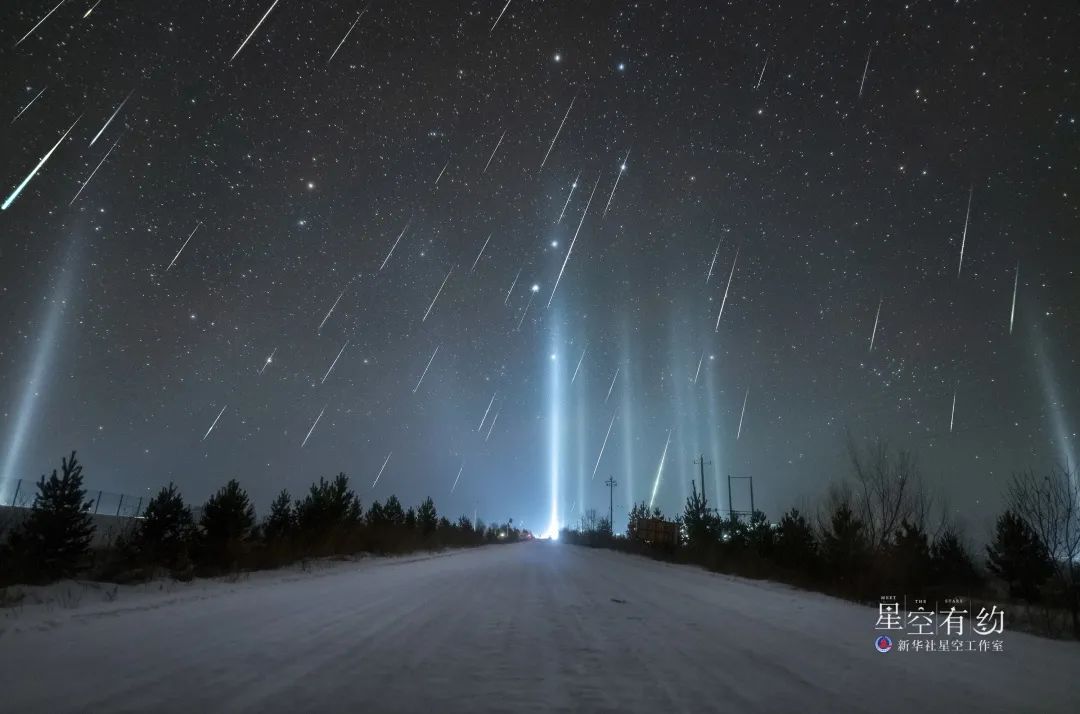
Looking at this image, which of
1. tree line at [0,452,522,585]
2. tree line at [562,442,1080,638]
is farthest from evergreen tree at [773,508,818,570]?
tree line at [0,452,522,585]

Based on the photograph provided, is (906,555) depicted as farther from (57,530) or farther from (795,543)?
(57,530)

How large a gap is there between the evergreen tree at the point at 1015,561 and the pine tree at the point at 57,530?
28.5 meters

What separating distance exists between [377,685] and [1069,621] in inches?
550

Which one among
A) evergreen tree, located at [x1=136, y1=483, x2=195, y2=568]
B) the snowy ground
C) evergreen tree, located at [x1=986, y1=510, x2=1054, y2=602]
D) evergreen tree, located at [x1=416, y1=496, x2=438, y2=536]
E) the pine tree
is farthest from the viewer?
evergreen tree, located at [x1=416, y1=496, x2=438, y2=536]

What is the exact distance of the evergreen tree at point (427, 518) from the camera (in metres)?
40.2

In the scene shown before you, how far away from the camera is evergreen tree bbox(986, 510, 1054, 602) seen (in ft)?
60.4

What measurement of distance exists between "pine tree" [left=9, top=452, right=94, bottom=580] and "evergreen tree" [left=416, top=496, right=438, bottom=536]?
25166mm

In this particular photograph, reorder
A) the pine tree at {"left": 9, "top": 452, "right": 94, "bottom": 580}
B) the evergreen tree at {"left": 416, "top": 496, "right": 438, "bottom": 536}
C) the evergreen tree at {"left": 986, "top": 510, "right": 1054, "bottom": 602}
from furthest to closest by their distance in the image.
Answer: the evergreen tree at {"left": 416, "top": 496, "right": 438, "bottom": 536} → the evergreen tree at {"left": 986, "top": 510, "right": 1054, "bottom": 602} → the pine tree at {"left": 9, "top": 452, "right": 94, "bottom": 580}

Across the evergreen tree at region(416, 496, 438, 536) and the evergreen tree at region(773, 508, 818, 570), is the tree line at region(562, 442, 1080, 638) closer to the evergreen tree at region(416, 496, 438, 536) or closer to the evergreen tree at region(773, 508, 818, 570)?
the evergreen tree at region(773, 508, 818, 570)

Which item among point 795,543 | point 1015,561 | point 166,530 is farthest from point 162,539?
point 1015,561

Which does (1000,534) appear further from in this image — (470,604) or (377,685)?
(377,685)

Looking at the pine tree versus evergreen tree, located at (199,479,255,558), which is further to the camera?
evergreen tree, located at (199,479,255,558)

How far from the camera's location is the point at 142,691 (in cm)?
345

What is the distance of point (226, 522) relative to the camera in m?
17.0
